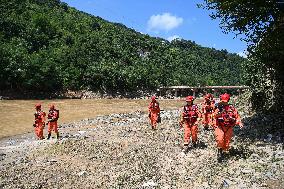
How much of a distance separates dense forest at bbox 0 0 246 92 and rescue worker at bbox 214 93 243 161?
1792cm

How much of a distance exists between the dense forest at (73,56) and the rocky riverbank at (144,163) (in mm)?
15644

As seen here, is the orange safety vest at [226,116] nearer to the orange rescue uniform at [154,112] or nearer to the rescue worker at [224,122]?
the rescue worker at [224,122]

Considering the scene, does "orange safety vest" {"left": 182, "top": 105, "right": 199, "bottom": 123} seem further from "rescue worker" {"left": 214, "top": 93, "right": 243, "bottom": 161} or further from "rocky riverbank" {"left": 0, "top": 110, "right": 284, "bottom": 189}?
"rescue worker" {"left": 214, "top": 93, "right": 243, "bottom": 161}

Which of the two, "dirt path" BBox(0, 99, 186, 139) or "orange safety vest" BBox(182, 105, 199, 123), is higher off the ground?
"orange safety vest" BBox(182, 105, 199, 123)

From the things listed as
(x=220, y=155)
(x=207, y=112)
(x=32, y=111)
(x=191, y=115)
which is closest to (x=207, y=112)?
(x=207, y=112)

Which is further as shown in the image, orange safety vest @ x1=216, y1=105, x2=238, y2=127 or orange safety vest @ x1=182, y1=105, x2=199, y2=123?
orange safety vest @ x1=182, y1=105, x2=199, y2=123

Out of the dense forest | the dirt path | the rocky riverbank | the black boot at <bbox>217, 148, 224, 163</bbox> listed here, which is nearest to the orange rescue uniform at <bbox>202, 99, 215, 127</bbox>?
the rocky riverbank

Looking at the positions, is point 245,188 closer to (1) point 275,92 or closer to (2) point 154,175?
(2) point 154,175

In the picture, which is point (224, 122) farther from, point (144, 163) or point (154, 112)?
point (154, 112)

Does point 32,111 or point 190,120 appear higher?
point 190,120

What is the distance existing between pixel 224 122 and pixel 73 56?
162 feet

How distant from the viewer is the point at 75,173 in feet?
47.6

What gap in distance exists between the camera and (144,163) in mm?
14711

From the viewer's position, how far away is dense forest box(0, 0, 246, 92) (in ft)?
155
